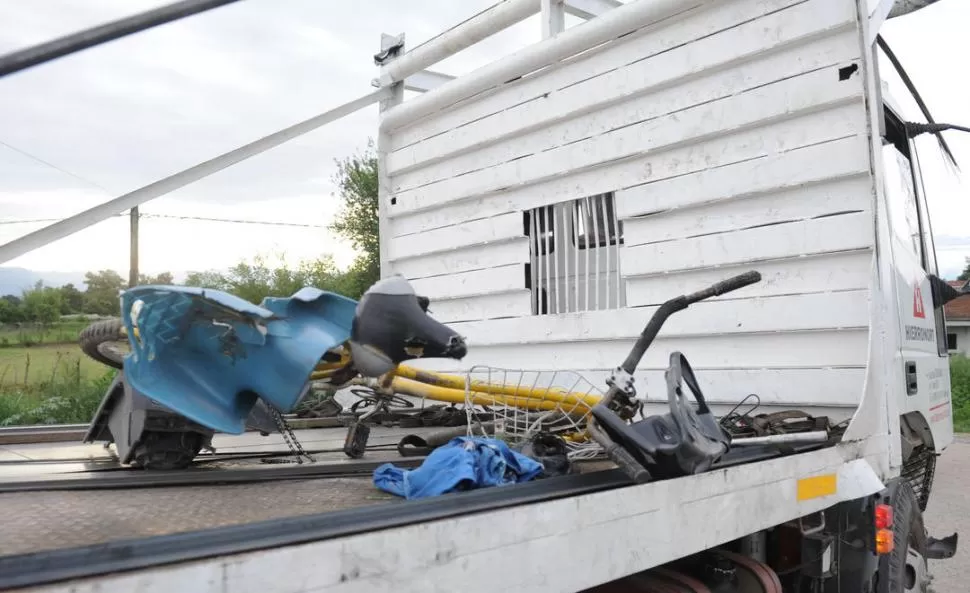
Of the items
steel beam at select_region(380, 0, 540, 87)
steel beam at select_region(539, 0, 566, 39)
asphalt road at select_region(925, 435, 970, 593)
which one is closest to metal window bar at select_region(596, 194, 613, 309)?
steel beam at select_region(539, 0, 566, 39)

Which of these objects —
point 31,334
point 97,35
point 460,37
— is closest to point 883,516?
point 97,35

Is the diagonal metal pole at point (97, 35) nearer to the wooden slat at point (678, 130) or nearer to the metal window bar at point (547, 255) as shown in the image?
the wooden slat at point (678, 130)

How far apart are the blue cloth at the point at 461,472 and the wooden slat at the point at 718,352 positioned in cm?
147

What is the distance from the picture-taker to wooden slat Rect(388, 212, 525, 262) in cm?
405

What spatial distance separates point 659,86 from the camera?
3.40 m

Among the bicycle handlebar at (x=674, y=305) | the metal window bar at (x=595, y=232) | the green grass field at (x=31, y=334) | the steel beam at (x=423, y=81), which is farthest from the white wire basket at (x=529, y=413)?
the green grass field at (x=31, y=334)

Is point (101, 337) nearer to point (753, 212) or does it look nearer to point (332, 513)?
point (332, 513)

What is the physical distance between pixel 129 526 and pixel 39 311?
451 inches

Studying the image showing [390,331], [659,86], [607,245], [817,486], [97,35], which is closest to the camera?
[97,35]

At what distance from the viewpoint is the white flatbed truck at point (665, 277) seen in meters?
1.42

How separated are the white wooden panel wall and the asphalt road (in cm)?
281

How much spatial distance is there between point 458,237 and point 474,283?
29cm

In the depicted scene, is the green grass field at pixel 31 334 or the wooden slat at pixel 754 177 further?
the green grass field at pixel 31 334

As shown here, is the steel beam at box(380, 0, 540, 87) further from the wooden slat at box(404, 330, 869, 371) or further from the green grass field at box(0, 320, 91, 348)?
the green grass field at box(0, 320, 91, 348)
